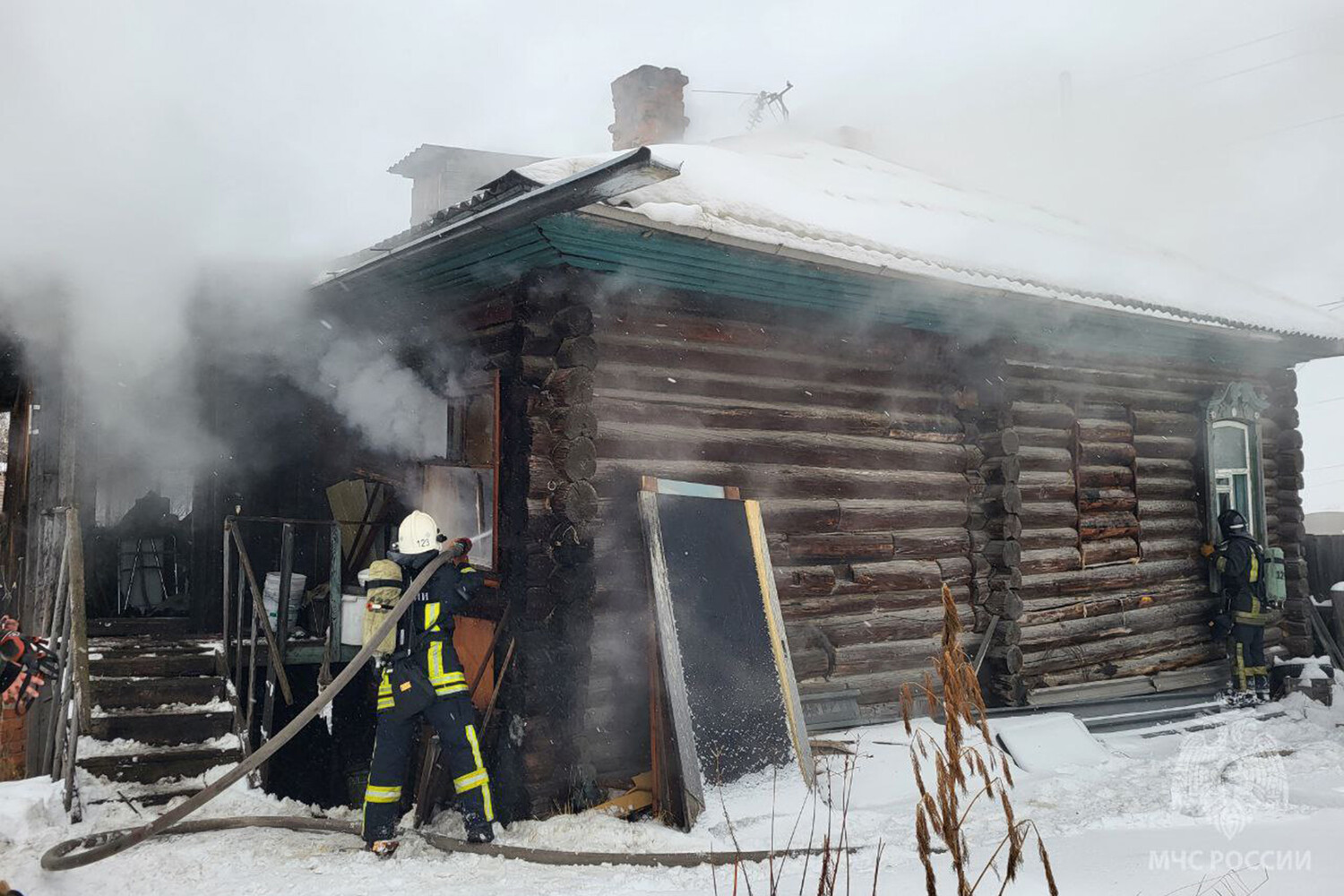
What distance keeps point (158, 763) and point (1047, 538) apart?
A: 746 centimetres

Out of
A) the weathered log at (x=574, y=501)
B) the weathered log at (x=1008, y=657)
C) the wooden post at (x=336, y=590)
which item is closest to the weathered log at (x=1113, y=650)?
the weathered log at (x=1008, y=657)

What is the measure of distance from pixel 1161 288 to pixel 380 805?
27.6 feet

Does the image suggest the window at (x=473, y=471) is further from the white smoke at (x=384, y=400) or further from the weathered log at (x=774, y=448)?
the weathered log at (x=774, y=448)

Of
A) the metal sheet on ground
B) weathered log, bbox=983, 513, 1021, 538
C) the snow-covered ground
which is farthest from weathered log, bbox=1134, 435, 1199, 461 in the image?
the metal sheet on ground

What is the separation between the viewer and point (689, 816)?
484 cm

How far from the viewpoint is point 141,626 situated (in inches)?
351

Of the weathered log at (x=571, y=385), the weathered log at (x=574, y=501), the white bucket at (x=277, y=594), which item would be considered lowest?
the white bucket at (x=277, y=594)

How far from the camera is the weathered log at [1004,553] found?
25.4ft

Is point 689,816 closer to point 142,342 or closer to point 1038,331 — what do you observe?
point 1038,331

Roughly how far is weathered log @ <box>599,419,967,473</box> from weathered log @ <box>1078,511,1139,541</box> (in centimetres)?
187

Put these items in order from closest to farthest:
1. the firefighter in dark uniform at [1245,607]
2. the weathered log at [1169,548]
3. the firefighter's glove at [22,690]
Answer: the firefighter's glove at [22,690] → the firefighter in dark uniform at [1245,607] → the weathered log at [1169,548]

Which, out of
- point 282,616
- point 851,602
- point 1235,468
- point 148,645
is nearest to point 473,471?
point 282,616

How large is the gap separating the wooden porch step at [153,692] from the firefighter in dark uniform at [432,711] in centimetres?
232

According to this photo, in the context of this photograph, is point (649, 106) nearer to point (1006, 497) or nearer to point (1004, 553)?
point (1006, 497)
